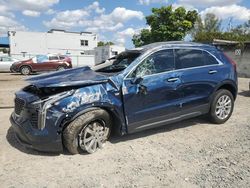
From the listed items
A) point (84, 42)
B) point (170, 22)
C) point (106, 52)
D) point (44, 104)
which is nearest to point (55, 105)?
point (44, 104)

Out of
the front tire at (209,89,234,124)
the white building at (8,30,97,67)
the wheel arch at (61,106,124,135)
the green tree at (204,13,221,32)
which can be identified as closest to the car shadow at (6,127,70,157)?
the wheel arch at (61,106,124,135)

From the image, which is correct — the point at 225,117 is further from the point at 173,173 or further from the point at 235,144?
the point at 173,173

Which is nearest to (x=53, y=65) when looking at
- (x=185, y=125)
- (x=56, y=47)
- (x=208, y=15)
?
(x=185, y=125)

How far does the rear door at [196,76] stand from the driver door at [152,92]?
18cm

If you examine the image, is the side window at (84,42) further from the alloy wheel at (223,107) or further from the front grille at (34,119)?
the front grille at (34,119)

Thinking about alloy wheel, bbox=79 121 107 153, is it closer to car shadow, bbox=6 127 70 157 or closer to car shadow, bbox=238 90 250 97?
car shadow, bbox=6 127 70 157

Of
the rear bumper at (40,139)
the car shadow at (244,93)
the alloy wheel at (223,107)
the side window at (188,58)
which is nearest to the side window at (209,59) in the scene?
the side window at (188,58)

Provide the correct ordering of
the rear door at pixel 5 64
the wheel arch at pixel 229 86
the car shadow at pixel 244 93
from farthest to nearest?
the rear door at pixel 5 64, the car shadow at pixel 244 93, the wheel arch at pixel 229 86

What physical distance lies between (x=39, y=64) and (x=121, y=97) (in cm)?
1821

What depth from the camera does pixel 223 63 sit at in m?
6.22

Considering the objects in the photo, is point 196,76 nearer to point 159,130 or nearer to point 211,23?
point 159,130

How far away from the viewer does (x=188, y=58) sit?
578 centimetres

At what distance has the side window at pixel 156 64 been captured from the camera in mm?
5097

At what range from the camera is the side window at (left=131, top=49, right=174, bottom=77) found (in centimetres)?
510
